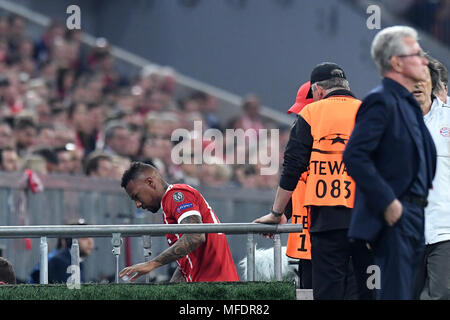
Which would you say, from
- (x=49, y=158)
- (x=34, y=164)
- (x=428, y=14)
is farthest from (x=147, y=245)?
(x=428, y=14)

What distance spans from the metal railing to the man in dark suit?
1.62m

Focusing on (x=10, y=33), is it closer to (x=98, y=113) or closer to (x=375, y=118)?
(x=98, y=113)

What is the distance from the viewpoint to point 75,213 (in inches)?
438

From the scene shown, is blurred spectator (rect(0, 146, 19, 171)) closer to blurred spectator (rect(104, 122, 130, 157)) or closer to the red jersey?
blurred spectator (rect(104, 122, 130, 157))

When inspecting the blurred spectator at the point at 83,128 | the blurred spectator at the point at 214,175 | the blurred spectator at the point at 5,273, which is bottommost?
the blurred spectator at the point at 5,273

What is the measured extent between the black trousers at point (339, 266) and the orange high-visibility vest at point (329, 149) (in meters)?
0.25

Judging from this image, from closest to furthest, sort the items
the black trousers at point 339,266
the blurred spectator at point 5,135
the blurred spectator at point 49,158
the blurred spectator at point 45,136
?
the black trousers at point 339,266, the blurred spectator at point 5,135, the blurred spectator at point 49,158, the blurred spectator at point 45,136

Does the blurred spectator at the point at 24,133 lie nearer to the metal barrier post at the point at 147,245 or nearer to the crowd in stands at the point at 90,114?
the crowd in stands at the point at 90,114

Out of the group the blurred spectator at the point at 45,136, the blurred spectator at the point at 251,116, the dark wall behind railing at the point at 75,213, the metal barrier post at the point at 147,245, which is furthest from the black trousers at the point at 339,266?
the blurred spectator at the point at 251,116

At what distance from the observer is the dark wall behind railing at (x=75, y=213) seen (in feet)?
33.0

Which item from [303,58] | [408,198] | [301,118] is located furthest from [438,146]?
[303,58]

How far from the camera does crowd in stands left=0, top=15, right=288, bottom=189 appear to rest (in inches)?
463

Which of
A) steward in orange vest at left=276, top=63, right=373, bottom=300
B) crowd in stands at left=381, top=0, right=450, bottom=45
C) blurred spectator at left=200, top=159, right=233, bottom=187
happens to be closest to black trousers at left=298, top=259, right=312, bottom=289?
steward in orange vest at left=276, top=63, right=373, bottom=300

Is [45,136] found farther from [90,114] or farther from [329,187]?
[329,187]
